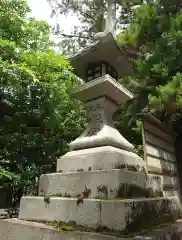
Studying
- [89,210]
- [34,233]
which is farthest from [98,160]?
[34,233]

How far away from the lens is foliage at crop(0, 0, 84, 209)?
21.9 ft

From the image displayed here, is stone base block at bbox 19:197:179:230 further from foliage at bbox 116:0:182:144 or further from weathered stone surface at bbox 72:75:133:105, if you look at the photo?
foliage at bbox 116:0:182:144

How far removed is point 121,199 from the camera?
2.88 meters

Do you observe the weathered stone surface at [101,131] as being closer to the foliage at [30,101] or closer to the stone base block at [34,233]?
the stone base block at [34,233]

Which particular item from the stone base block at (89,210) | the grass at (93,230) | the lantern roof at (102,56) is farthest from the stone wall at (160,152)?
the grass at (93,230)

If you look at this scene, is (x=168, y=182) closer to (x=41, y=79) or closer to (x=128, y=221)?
(x=128, y=221)

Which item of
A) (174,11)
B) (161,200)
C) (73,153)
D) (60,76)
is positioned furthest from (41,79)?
(161,200)

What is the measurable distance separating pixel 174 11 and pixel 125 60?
3.99m

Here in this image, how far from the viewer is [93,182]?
3.16 meters

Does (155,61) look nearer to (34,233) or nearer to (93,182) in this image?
(93,182)

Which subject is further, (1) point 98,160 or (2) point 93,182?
(1) point 98,160

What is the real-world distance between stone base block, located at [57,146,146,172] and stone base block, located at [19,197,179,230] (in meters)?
0.55

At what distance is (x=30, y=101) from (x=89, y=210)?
5.27 metres

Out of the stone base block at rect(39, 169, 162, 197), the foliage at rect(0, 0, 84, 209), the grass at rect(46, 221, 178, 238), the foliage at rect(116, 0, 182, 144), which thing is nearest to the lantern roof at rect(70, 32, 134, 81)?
the foliage at rect(116, 0, 182, 144)
